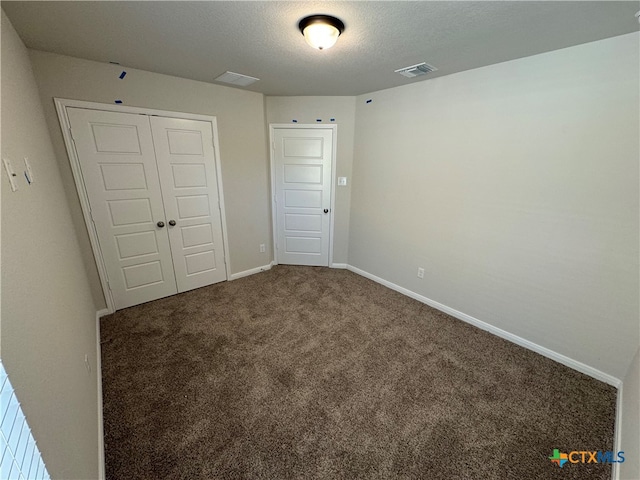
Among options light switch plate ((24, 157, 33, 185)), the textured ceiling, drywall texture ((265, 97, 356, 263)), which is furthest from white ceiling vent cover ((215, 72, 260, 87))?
light switch plate ((24, 157, 33, 185))

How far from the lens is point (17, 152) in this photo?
1.35m

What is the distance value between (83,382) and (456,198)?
→ 3356 mm

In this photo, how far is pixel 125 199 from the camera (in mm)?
2822

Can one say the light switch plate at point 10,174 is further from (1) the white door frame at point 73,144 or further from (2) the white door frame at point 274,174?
(2) the white door frame at point 274,174

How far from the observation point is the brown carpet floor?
4.97 feet

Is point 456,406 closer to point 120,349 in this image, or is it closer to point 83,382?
point 83,382

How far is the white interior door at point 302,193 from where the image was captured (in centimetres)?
381

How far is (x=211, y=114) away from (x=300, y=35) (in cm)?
178

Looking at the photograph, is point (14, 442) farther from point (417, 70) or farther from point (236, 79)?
point (417, 70)

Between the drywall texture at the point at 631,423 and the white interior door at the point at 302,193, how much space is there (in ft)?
10.7

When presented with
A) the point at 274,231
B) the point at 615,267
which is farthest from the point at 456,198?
the point at 274,231

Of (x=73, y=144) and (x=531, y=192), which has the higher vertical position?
(x=73, y=144)

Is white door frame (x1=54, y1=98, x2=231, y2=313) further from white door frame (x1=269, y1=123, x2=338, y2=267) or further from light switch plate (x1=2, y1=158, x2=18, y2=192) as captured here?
light switch plate (x1=2, y1=158, x2=18, y2=192)

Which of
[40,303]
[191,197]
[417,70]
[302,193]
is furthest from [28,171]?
[417,70]
